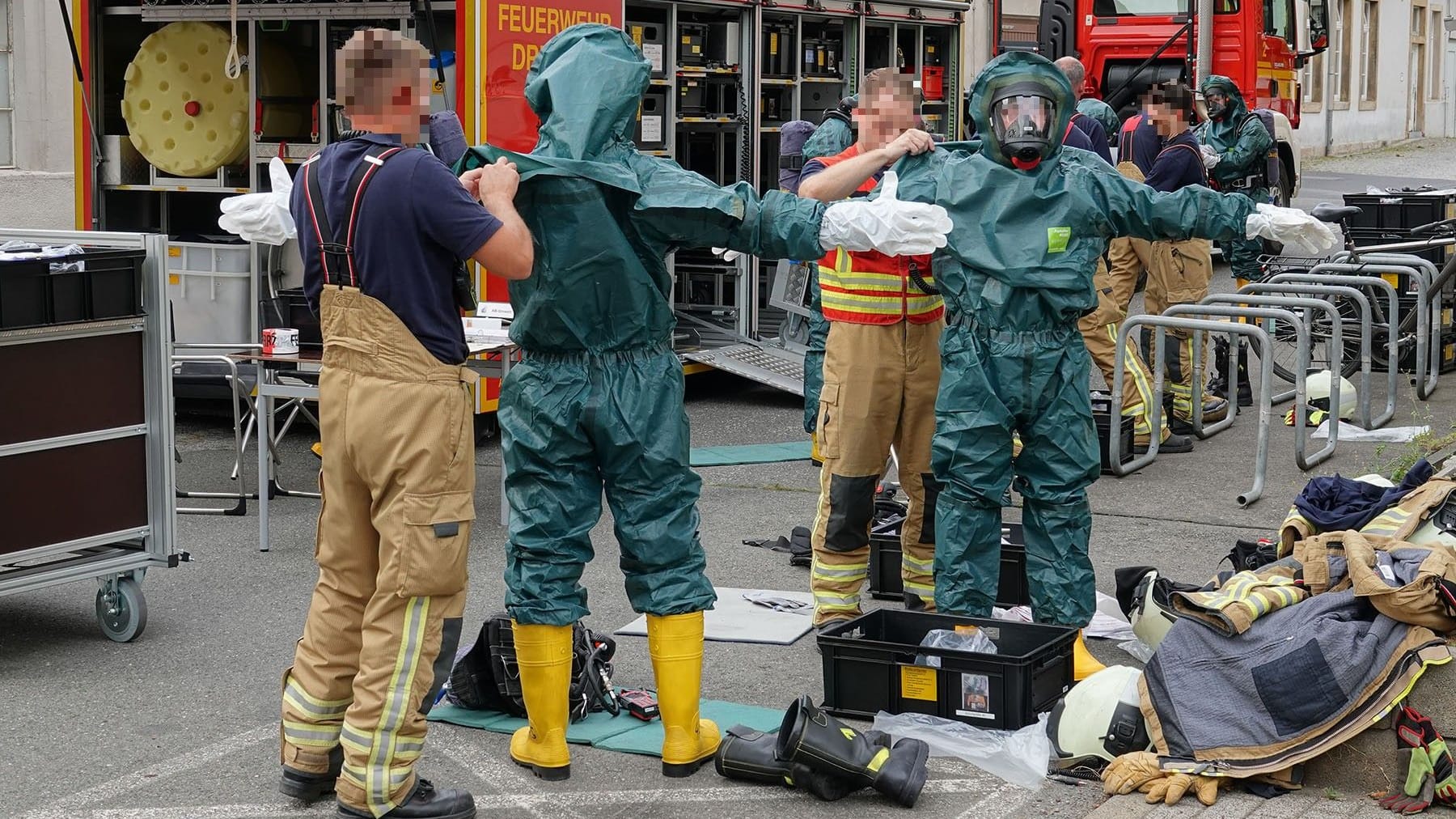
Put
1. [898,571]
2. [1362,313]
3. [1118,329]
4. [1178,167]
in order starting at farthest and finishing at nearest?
[1362,313] → [1178,167] → [1118,329] → [898,571]

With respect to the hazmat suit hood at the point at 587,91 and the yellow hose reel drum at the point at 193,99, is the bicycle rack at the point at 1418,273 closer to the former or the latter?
the yellow hose reel drum at the point at 193,99

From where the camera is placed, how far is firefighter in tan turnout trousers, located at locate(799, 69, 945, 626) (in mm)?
5941

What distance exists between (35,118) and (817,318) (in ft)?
30.8

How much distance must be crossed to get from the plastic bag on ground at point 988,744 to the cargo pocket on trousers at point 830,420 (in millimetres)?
1217

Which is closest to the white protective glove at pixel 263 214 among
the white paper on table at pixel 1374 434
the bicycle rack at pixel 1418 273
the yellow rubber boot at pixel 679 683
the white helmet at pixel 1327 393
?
the yellow rubber boot at pixel 679 683

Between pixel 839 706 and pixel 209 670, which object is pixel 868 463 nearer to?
pixel 839 706

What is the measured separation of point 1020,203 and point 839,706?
1.67 m

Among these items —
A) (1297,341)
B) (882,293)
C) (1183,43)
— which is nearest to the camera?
(882,293)

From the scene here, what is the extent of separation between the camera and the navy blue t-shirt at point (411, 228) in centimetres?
414

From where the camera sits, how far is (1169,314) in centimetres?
932

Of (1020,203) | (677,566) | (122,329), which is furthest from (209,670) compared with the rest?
(1020,203)

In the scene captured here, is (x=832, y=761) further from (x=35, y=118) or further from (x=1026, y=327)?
(x=35, y=118)

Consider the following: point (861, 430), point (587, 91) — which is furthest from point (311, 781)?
point (861, 430)

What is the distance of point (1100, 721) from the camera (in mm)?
4762
